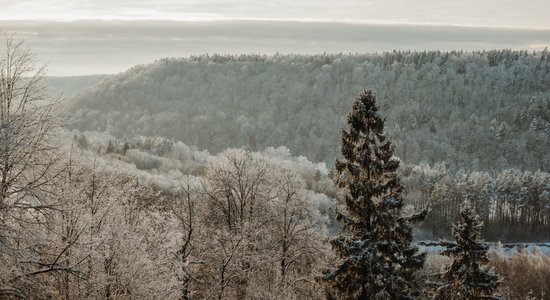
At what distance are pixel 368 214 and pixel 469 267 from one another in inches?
264

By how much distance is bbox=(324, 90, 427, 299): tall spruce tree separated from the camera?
18734 millimetres

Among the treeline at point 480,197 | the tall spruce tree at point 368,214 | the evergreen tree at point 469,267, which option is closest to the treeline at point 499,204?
the treeline at point 480,197

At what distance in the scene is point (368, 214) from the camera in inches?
746

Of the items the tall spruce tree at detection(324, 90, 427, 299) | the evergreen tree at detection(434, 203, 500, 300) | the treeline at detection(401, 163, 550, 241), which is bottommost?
the treeline at detection(401, 163, 550, 241)

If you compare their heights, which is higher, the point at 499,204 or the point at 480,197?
the point at 480,197

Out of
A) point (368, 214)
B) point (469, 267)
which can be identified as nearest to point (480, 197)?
point (469, 267)

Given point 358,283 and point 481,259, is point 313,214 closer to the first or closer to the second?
point 481,259

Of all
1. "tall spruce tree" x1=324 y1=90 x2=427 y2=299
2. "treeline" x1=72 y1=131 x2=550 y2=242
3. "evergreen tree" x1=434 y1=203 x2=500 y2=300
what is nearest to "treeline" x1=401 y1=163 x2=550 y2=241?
"treeline" x1=72 y1=131 x2=550 y2=242

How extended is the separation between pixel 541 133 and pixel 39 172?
199 metres

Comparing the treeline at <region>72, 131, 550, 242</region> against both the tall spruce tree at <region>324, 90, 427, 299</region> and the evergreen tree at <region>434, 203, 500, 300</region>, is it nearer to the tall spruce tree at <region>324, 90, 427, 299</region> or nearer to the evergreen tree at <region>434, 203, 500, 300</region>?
the evergreen tree at <region>434, 203, 500, 300</region>

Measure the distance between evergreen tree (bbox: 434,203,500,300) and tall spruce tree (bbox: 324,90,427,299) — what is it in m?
4.74

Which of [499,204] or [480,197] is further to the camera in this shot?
[499,204]

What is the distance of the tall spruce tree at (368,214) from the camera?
1873 cm

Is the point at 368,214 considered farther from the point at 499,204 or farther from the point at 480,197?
the point at 499,204
